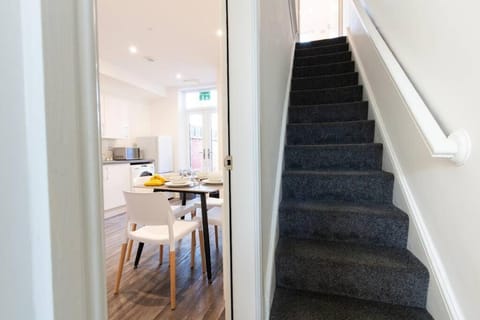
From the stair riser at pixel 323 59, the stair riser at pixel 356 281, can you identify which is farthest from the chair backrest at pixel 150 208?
the stair riser at pixel 323 59

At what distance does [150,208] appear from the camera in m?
1.77

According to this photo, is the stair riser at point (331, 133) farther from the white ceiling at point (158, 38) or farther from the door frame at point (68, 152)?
the door frame at point (68, 152)

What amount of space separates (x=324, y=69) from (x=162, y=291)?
9.45ft

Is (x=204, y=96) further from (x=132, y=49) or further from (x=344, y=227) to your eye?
(x=344, y=227)

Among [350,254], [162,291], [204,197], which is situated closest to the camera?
[350,254]

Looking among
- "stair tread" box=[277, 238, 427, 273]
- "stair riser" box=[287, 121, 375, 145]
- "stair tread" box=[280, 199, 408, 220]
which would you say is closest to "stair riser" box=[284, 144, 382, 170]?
"stair riser" box=[287, 121, 375, 145]

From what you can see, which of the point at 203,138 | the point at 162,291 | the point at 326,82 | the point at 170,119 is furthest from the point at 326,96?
the point at 170,119

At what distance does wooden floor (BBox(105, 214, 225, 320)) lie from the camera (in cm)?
162

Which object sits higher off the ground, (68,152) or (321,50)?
(321,50)

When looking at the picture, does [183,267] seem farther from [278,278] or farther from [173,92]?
[173,92]

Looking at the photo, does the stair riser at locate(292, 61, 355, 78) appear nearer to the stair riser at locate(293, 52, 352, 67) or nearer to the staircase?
the stair riser at locate(293, 52, 352, 67)

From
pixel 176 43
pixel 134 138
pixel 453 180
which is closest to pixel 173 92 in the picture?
pixel 134 138

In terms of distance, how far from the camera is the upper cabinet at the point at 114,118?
486cm

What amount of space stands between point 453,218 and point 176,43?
3858 mm
